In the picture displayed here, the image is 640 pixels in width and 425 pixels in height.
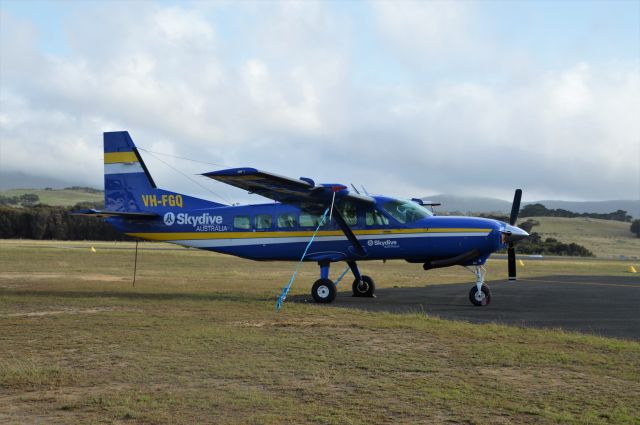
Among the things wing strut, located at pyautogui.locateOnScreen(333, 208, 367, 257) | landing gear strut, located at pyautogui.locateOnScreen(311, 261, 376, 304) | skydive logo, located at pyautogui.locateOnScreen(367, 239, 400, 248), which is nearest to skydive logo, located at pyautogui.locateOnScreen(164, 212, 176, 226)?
landing gear strut, located at pyautogui.locateOnScreen(311, 261, 376, 304)

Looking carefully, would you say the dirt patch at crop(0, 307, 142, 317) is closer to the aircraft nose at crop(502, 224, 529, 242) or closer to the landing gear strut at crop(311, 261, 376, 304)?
the landing gear strut at crop(311, 261, 376, 304)

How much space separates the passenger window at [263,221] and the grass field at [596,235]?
204ft

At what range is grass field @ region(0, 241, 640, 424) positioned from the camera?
6797mm

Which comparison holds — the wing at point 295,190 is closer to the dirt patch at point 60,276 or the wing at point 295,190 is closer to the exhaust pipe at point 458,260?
the exhaust pipe at point 458,260

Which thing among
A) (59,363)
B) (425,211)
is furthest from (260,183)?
(59,363)

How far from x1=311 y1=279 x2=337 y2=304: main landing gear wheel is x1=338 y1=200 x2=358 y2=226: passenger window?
210cm

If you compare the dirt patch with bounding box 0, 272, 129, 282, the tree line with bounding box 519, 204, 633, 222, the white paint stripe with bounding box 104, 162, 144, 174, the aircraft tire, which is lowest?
the aircraft tire

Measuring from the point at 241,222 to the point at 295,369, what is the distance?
12260mm

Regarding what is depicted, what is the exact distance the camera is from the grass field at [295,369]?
22.3ft

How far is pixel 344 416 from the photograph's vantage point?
6.62 metres

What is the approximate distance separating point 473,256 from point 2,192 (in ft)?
640

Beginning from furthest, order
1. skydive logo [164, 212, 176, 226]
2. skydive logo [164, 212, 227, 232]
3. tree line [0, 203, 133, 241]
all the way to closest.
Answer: tree line [0, 203, 133, 241]
skydive logo [164, 212, 176, 226]
skydive logo [164, 212, 227, 232]

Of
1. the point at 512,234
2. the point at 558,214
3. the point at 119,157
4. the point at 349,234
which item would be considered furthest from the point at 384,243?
the point at 558,214

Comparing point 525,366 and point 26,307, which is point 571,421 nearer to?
point 525,366
